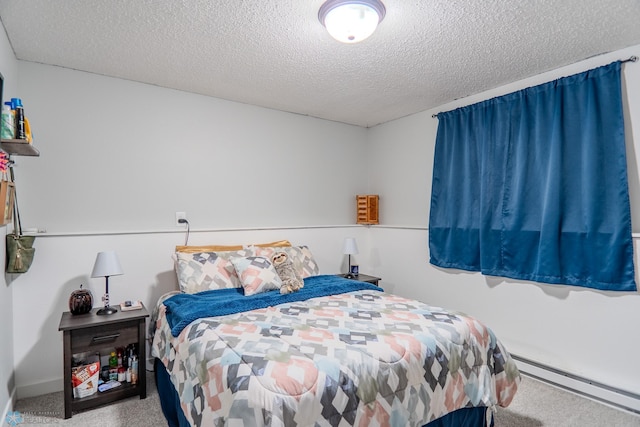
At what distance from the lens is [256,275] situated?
262 cm

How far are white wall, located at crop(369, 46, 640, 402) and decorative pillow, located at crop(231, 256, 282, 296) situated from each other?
170cm

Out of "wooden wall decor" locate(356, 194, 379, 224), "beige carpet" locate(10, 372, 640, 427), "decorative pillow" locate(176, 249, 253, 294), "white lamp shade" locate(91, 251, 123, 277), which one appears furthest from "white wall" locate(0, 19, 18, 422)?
"wooden wall decor" locate(356, 194, 379, 224)

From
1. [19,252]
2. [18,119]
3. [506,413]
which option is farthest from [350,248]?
[18,119]

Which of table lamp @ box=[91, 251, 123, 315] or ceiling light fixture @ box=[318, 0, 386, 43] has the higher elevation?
ceiling light fixture @ box=[318, 0, 386, 43]

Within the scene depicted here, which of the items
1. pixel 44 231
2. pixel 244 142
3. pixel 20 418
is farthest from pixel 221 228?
pixel 20 418

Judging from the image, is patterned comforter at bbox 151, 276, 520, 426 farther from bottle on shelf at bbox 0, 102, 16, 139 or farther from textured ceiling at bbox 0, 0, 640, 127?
textured ceiling at bbox 0, 0, 640, 127

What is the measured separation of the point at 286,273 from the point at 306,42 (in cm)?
168

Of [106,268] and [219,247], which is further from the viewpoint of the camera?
[219,247]

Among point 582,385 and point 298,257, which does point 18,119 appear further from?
point 582,385

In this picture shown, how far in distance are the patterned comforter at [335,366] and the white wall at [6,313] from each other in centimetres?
89

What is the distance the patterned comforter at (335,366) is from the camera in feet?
4.48

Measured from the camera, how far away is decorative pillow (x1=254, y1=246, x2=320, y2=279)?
119 inches

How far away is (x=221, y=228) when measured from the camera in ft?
10.7

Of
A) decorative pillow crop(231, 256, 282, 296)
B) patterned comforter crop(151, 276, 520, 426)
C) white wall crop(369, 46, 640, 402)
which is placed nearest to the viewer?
patterned comforter crop(151, 276, 520, 426)
